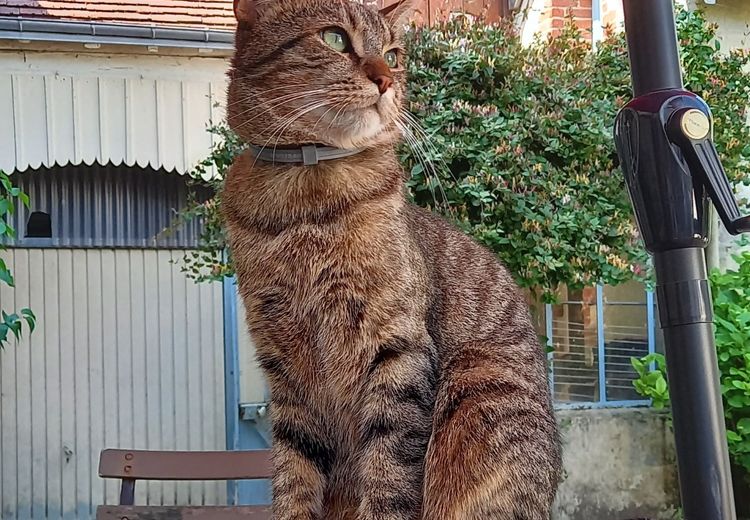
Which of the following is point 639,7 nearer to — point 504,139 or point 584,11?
point 504,139

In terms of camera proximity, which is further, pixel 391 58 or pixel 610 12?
pixel 610 12

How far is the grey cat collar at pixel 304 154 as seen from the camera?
1416 millimetres

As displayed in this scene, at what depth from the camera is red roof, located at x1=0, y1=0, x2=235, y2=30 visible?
140 inches

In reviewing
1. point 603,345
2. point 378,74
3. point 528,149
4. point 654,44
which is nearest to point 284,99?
point 378,74

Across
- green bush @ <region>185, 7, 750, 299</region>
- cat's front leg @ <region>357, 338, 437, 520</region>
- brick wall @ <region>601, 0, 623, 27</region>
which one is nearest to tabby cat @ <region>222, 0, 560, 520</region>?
cat's front leg @ <region>357, 338, 437, 520</region>

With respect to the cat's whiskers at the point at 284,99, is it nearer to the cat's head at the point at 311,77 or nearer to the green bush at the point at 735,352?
the cat's head at the point at 311,77

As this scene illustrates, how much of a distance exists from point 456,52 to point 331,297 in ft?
4.87

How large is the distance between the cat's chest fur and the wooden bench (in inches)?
42.3

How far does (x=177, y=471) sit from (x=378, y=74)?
1.57m

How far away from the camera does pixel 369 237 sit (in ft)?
4.68

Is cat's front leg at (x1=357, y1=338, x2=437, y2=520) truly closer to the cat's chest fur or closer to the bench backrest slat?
the cat's chest fur

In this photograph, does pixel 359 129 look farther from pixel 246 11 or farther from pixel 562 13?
pixel 562 13

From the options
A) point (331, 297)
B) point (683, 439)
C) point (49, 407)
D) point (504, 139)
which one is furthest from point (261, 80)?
point (49, 407)

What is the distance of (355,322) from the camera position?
1.37 meters
